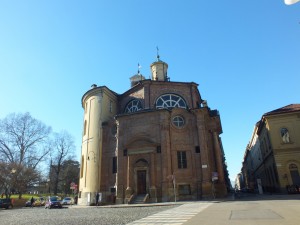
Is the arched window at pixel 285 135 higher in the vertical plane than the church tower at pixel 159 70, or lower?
lower

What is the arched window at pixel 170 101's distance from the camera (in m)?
33.2

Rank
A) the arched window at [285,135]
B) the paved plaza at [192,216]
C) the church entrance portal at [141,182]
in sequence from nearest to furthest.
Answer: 1. the paved plaza at [192,216]
2. the church entrance portal at [141,182]
3. the arched window at [285,135]

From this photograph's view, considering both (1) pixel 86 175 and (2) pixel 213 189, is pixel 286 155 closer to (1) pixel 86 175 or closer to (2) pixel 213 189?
(2) pixel 213 189

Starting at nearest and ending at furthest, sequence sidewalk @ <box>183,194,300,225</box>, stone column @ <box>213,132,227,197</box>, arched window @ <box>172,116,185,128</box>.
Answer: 1. sidewalk @ <box>183,194,300,225</box>
2. stone column @ <box>213,132,227,197</box>
3. arched window @ <box>172,116,185,128</box>

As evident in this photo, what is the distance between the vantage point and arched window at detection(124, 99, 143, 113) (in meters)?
34.2

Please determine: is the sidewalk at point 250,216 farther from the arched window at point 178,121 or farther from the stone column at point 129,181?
the arched window at point 178,121

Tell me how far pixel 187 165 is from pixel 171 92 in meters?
10.8

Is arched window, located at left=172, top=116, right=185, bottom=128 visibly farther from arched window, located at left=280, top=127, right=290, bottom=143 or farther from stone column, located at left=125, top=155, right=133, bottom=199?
arched window, located at left=280, top=127, right=290, bottom=143

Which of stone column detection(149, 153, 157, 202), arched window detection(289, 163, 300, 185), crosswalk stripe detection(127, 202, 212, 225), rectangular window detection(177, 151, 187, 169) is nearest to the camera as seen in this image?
crosswalk stripe detection(127, 202, 212, 225)

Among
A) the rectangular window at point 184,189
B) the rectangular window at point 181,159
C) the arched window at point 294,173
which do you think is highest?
the rectangular window at point 181,159

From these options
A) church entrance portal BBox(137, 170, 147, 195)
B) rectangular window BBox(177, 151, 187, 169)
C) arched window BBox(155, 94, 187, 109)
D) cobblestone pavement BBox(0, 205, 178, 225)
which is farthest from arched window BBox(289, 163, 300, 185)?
cobblestone pavement BBox(0, 205, 178, 225)

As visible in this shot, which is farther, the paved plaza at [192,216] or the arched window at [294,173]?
the arched window at [294,173]

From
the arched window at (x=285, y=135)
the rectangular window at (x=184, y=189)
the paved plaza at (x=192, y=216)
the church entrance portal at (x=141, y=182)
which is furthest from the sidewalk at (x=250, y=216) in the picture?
the arched window at (x=285, y=135)

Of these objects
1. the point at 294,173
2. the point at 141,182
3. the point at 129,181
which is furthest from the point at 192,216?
the point at 294,173
